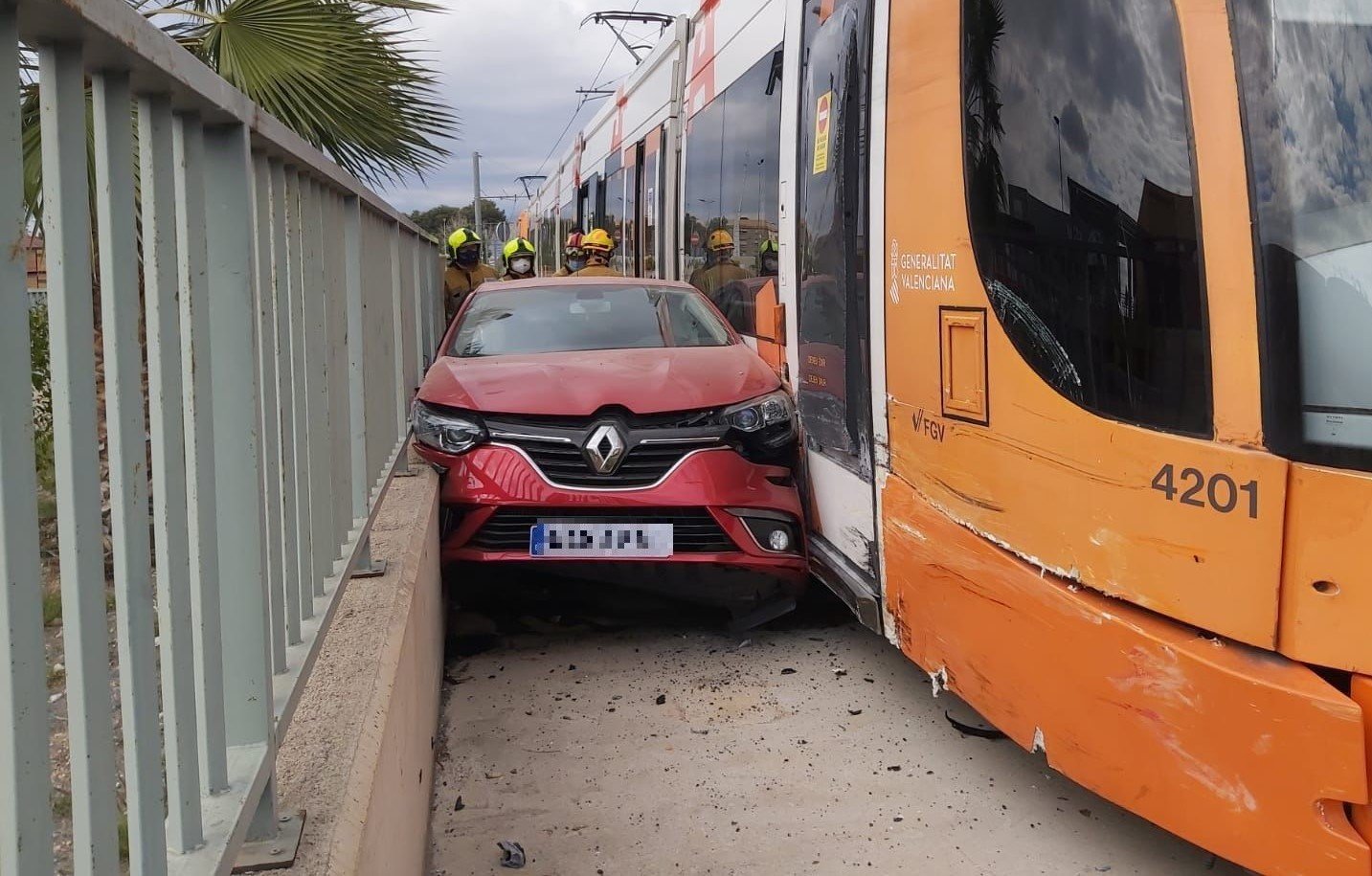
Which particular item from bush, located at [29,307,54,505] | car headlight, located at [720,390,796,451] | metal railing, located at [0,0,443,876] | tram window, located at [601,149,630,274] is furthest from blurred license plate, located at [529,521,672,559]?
tram window, located at [601,149,630,274]

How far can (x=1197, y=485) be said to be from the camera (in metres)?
2.63

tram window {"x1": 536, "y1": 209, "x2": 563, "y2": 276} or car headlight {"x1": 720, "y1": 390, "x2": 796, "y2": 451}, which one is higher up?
tram window {"x1": 536, "y1": 209, "x2": 563, "y2": 276}

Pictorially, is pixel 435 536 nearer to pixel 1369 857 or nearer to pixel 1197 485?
pixel 1197 485

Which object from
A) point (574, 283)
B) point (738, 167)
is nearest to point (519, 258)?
point (738, 167)

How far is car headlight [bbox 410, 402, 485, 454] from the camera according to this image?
191 inches

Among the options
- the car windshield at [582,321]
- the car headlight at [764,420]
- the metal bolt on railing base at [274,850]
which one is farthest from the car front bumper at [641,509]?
the metal bolt on railing base at [274,850]

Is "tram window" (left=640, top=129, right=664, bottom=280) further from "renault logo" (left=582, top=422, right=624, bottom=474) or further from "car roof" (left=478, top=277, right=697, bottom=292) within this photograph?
"renault logo" (left=582, top=422, right=624, bottom=474)

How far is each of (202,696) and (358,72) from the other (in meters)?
5.04

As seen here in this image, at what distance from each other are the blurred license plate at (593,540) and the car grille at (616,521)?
0.10 ft

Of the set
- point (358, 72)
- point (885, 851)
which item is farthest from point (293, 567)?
point (358, 72)

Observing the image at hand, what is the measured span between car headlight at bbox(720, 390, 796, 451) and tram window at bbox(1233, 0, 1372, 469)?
104 inches


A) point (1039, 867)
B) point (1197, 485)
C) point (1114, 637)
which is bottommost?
point (1039, 867)

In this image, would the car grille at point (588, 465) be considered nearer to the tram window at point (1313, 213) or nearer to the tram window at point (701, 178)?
the tram window at point (1313, 213)

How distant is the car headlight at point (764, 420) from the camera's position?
4.97 meters
